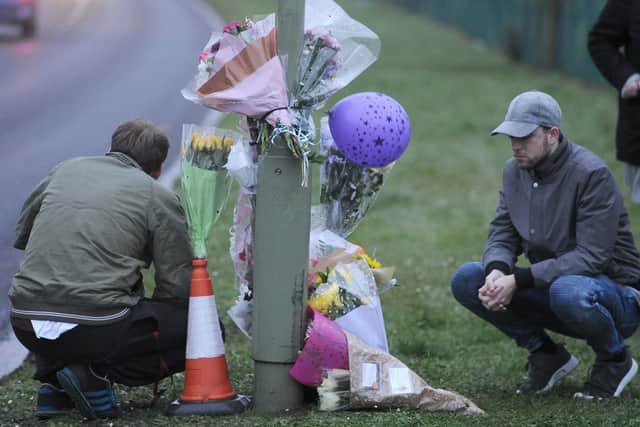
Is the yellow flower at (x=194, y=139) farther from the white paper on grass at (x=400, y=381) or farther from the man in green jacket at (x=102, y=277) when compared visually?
the white paper on grass at (x=400, y=381)

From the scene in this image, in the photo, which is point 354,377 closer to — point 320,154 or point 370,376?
point 370,376

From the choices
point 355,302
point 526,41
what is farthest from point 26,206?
point 526,41

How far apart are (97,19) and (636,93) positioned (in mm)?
24987

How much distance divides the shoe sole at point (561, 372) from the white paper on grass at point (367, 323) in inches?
37.4

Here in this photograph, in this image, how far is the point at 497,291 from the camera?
16.4 ft

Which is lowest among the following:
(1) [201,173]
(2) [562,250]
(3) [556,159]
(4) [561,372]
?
(4) [561,372]

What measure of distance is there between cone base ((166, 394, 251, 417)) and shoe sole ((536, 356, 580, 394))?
1584 millimetres

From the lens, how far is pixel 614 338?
501 centimetres

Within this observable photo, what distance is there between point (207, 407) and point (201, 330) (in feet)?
1.13

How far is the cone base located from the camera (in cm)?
471

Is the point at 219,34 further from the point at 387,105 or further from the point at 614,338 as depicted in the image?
the point at 614,338

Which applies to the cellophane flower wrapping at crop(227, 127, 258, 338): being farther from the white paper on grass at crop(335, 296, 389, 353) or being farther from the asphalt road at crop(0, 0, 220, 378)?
the asphalt road at crop(0, 0, 220, 378)

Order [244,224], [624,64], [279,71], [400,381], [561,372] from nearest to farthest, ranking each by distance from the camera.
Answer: [279,71]
[400,381]
[244,224]
[561,372]
[624,64]

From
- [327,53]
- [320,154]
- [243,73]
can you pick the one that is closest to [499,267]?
[320,154]
